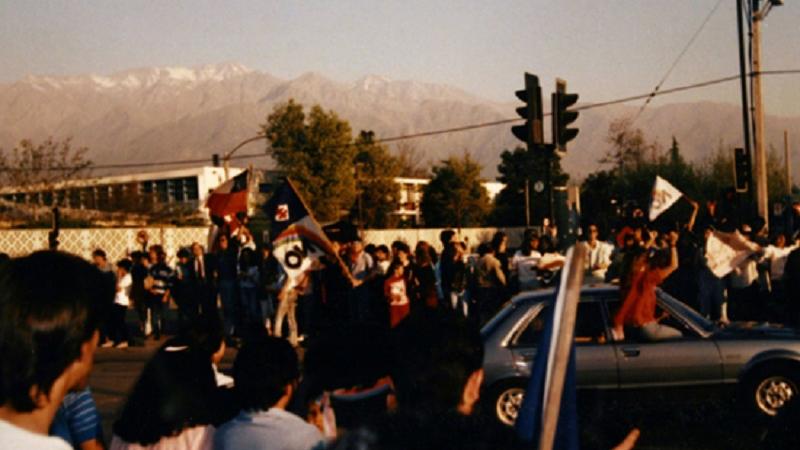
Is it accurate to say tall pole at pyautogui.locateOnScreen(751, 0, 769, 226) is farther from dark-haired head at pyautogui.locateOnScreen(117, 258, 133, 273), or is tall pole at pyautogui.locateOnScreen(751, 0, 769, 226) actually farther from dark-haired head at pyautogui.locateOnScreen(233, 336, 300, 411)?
dark-haired head at pyautogui.locateOnScreen(233, 336, 300, 411)

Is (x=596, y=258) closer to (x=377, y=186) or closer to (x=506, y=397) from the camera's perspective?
(x=506, y=397)

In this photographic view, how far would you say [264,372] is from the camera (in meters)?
3.96

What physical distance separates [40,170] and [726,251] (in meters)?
45.6

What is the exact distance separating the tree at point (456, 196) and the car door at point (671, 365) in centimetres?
8305

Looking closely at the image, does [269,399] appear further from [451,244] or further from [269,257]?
[269,257]

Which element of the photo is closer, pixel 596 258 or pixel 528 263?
pixel 528 263

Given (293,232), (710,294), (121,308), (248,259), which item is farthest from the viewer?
(248,259)

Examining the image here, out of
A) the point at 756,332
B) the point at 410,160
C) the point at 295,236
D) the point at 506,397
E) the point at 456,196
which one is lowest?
the point at 506,397

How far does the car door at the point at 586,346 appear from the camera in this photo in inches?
361

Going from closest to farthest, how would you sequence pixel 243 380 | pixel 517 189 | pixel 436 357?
pixel 436 357 < pixel 243 380 < pixel 517 189

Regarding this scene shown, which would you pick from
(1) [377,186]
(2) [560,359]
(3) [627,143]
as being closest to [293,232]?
(2) [560,359]

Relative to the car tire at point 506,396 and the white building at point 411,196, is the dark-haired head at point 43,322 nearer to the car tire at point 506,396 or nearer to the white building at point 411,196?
the car tire at point 506,396

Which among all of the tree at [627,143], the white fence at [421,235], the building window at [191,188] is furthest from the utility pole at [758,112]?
the building window at [191,188]

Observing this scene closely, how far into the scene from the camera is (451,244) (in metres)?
16.5
